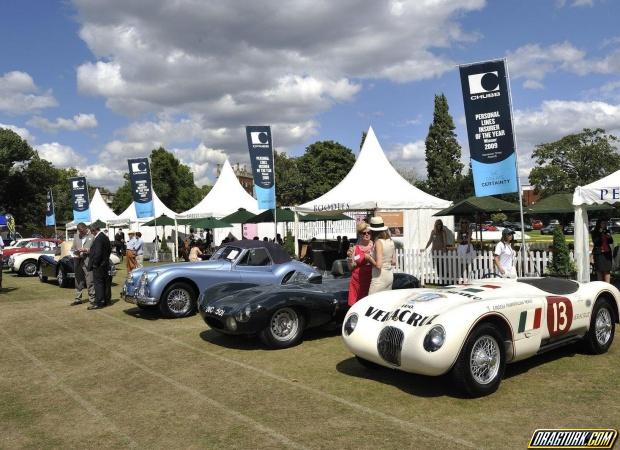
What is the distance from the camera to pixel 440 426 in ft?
13.9

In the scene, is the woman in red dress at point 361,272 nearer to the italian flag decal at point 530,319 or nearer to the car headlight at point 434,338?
the italian flag decal at point 530,319

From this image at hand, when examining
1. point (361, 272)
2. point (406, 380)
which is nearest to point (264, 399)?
point (406, 380)

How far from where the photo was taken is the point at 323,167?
6350cm

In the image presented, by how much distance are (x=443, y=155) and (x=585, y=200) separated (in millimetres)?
49908

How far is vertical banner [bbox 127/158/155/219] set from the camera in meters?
22.0

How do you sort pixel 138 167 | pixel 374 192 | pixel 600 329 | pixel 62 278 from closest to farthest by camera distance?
pixel 600 329 → pixel 374 192 → pixel 62 278 → pixel 138 167

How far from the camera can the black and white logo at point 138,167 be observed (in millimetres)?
22266

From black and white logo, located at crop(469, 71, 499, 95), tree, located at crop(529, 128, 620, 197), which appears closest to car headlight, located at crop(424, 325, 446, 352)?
black and white logo, located at crop(469, 71, 499, 95)

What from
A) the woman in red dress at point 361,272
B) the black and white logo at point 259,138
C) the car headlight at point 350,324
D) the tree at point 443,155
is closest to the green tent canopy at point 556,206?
the black and white logo at point 259,138

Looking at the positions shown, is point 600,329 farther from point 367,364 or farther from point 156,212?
point 156,212

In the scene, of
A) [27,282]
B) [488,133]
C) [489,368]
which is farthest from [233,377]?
[27,282]

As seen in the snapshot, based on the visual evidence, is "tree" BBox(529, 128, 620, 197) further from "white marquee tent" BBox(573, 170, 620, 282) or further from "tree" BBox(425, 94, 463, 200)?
"white marquee tent" BBox(573, 170, 620, 282)

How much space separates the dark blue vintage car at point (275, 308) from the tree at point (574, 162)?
51354mm

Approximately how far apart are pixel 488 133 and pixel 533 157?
51.9m
